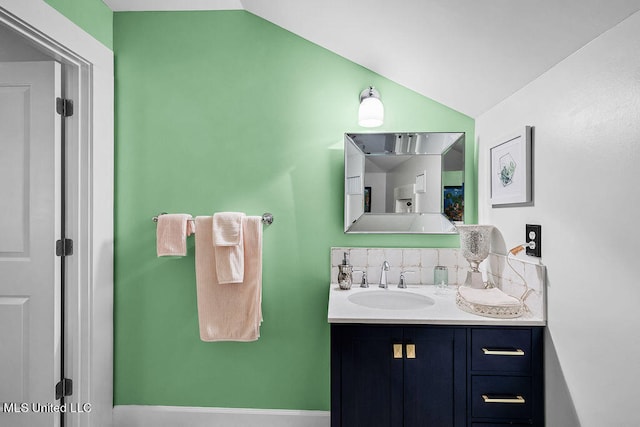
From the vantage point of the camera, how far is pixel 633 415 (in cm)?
95

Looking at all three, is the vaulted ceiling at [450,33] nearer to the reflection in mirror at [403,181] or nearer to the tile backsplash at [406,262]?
the reflection in mirror at [403,181]

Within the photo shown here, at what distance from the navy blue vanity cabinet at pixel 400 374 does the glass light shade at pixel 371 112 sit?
3.47 feet

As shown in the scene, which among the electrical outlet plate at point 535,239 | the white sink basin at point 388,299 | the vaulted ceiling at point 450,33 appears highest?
the vaulted ceiling at point 450,33

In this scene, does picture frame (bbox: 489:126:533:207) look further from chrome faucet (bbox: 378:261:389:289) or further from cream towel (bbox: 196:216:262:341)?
cream towel (bbox: 196:216:262:341)

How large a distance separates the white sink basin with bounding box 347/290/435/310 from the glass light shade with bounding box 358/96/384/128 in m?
0.92

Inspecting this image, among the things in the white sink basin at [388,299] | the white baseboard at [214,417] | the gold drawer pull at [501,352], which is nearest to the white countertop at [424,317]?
the gold drawer pull at [501,352]

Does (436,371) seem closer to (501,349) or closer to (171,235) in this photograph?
(501,349)

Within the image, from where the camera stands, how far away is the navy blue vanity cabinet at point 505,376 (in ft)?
4.46

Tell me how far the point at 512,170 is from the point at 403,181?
0.54 meters

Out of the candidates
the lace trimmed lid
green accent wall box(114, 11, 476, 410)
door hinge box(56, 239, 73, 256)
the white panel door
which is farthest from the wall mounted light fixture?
door hinge box(56, 239, 73, 256)

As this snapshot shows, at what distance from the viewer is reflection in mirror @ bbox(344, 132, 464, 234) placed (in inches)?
72.7

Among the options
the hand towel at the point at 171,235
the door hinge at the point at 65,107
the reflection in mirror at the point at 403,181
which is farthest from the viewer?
the reflection in mirror at the point at 403,181

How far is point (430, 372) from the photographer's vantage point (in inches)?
54.1

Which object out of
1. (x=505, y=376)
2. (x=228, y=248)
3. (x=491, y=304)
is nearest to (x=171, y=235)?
(x=228, y=248)
